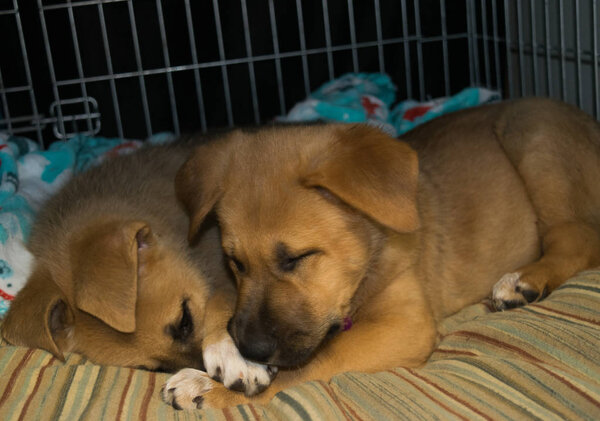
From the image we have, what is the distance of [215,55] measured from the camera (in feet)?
20.8

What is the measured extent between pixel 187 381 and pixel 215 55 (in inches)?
164

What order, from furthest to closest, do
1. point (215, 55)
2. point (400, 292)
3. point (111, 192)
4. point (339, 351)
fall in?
point (215, 55) < point (111, 192) < point (400, 292) < point (339, 351)

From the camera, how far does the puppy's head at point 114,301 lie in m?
2.59

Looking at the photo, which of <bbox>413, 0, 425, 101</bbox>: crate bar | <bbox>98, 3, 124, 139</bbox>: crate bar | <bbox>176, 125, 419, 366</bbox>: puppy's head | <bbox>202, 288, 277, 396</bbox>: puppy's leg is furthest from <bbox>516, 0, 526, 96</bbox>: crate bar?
<bbox>202, 288, 277, 396</bbox>: puppy's leg

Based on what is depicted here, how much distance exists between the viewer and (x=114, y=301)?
2.54 metres

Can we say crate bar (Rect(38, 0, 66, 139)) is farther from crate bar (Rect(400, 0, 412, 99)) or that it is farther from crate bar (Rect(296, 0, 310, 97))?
crate bar (Rect(400, 0, 412, 99))

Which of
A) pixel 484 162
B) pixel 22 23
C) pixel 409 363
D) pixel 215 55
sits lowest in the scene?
pixel 409 363

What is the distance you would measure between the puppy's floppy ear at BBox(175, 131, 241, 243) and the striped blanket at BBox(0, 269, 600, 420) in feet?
2.27

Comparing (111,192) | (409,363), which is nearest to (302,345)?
(409,363)

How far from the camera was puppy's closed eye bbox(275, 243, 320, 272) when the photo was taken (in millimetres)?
2682

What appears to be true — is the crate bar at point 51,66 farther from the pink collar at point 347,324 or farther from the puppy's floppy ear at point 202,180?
the pink collar at point 347,324

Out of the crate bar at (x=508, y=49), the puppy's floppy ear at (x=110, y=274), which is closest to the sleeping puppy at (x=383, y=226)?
the puppy's floppy ear at (x=110, y=274)

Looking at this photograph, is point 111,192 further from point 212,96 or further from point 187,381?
point 212,96

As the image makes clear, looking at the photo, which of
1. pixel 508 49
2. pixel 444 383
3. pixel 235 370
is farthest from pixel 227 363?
pixel 508 49
